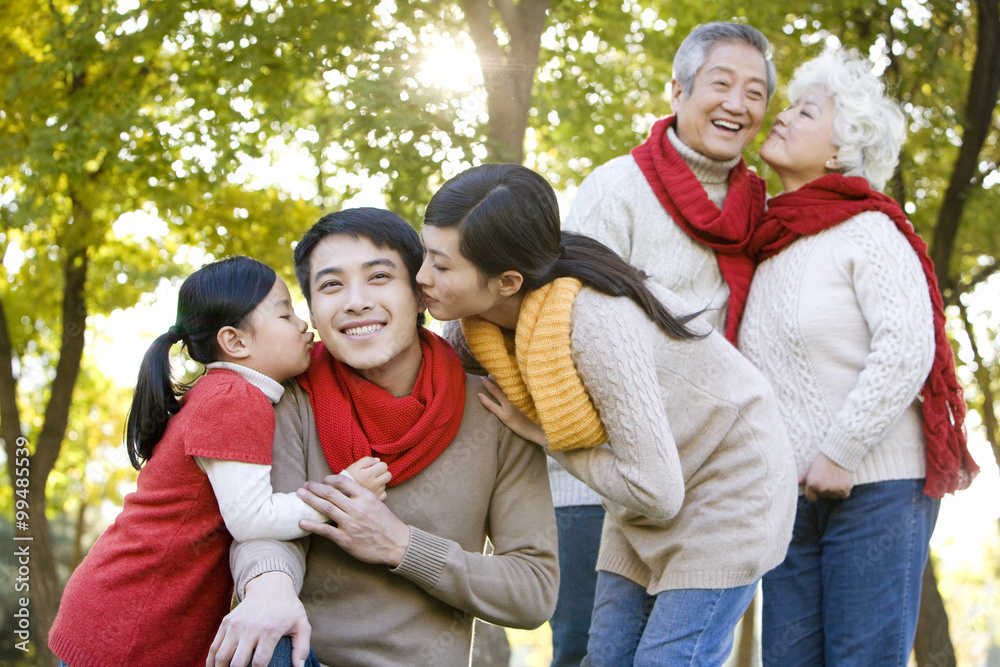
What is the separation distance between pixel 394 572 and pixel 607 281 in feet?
3.14

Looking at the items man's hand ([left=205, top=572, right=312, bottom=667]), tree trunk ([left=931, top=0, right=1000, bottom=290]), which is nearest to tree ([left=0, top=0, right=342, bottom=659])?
man's hand ([left=205, top=572, right=312, bottom=667])

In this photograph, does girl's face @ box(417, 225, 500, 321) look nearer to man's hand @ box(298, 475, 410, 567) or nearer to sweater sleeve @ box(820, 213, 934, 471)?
man's hand @ box(298, 475, 410, 567)

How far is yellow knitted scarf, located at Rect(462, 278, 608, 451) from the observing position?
2.33 metres

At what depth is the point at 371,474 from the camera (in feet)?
7.68

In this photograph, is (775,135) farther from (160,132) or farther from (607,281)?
(160,132)

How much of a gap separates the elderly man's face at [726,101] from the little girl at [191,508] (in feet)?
5.33

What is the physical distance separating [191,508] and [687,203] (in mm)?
1850

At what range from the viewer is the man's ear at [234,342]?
2.49 meters

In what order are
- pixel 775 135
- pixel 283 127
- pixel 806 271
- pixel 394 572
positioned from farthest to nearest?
pixel 283 127 < pixel 775 135 < pixel 806 271 < pixel 394 572

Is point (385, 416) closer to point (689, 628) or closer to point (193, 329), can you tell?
point (193, 329)

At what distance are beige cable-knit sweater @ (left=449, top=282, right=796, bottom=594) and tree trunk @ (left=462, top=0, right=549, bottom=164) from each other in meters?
3.39

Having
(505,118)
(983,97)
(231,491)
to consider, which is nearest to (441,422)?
(231,491)

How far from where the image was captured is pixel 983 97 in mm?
7156

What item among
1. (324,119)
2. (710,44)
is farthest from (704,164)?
(324,119)
